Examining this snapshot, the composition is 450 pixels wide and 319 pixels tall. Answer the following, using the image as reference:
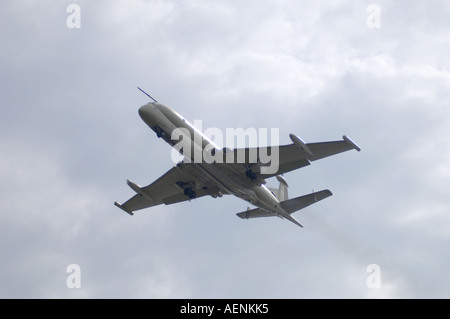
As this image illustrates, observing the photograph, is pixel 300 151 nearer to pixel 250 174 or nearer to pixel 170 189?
pixel 250 174

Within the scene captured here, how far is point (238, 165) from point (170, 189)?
1190cm

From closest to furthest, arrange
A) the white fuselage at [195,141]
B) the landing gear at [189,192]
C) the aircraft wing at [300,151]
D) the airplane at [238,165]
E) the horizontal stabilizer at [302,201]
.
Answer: the aircraft wing at [300,151]
the airplane at [238,165]
the white fuselage at [195,141]
the horizontal stabilizer at [302,201]
the landing gear at [189,192]

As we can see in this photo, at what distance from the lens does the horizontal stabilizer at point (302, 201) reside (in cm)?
7069

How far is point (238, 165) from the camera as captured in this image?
6938 cm

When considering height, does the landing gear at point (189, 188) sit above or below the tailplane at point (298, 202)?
above

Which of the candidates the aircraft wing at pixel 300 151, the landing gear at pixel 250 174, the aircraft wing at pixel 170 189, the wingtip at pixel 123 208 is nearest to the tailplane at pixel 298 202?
the aircraft wing at pixel 300 151

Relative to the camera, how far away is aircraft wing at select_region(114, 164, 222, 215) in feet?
242

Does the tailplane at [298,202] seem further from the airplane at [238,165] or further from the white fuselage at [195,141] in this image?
the white fuselage at [195,141]

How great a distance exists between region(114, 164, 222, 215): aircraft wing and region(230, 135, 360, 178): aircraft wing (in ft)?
21.7

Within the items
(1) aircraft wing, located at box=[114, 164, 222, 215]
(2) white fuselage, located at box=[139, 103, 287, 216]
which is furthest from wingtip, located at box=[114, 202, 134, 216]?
(2) white fuselage, located at box=[139, 103, 287, 216]

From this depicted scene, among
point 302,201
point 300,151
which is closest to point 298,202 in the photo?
point 302,201

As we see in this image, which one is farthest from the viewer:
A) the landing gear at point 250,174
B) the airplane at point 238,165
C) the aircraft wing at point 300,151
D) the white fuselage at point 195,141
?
the landing gear at point 250,174
